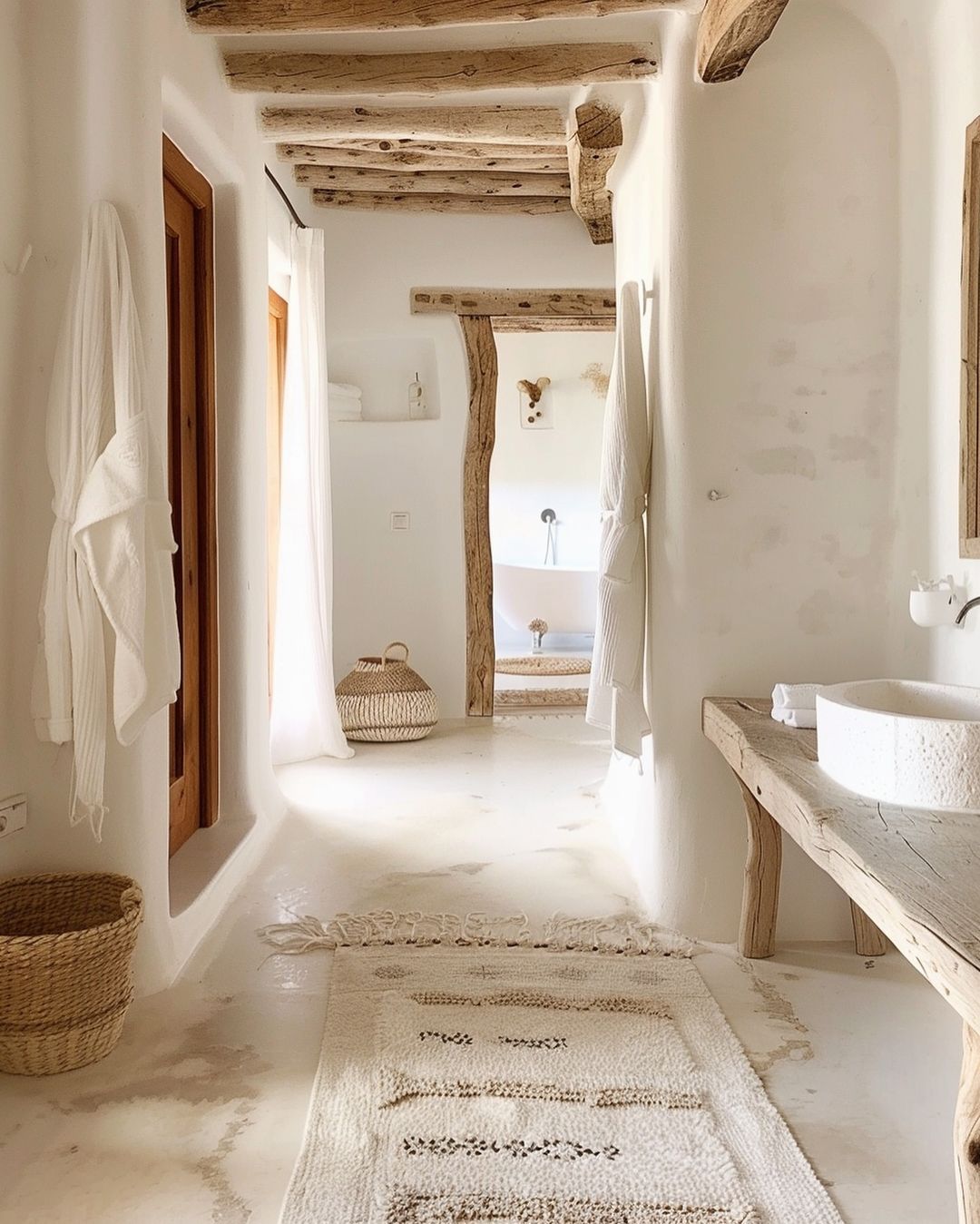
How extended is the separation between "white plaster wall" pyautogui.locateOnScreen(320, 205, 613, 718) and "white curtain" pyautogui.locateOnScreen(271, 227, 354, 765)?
0.92 metres

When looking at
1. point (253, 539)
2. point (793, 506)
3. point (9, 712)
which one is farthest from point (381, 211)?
point (9, 712)

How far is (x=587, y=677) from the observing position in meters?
6.89

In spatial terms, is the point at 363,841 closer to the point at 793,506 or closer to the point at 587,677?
the point at 793,506

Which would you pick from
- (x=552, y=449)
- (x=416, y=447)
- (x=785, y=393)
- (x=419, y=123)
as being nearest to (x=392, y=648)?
(x=416, y=447)

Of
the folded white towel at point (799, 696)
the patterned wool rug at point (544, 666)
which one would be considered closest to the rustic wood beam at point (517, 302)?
the patterned wool rug at point (544, 666)

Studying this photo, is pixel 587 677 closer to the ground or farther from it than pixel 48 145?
closer to the ground

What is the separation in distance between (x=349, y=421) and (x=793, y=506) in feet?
11.1

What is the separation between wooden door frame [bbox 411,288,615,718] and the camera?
5551mm

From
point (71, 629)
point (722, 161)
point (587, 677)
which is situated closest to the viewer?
point (71, 629)

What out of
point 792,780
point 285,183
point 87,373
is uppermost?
point 285,183

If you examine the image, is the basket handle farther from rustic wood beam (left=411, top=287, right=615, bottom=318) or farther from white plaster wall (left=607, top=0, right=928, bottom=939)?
white plaster wall (left=607, top=0, right=928, bottom=939)

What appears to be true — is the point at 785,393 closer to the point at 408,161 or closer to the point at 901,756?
the point at 901,756

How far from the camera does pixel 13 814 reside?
229 centimetres

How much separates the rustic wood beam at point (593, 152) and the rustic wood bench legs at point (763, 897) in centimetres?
196
